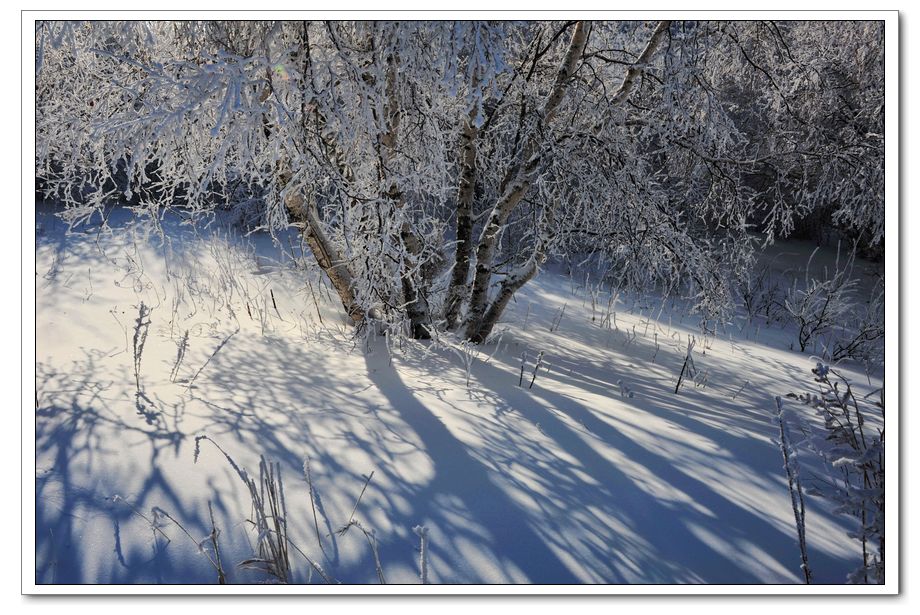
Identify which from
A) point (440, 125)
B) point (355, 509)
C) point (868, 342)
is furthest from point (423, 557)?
point (868, 342)

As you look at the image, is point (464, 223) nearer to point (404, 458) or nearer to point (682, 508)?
point (404, 458)

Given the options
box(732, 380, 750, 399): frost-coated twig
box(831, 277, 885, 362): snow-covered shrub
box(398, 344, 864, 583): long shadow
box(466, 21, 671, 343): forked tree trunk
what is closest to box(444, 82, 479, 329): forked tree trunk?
box(466, 21, 671, 343): forked tree trunk

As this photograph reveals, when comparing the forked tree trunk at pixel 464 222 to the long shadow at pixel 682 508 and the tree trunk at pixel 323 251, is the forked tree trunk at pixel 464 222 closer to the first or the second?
the tree trunk at pixel 323 251

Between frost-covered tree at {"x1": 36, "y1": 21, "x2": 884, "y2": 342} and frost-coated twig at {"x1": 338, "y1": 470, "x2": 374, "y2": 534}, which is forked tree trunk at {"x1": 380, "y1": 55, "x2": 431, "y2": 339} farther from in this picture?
frost-coated twig at {"x1": 338, "y1": 470, "x2": 374, "y2": 534}

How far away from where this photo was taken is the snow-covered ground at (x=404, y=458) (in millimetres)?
1719

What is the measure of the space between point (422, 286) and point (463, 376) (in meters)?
0.79

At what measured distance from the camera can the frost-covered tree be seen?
7.57ft

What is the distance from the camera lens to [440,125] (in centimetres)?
353

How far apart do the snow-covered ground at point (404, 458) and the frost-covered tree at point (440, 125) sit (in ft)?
2.11

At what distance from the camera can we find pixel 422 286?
3.91 metres

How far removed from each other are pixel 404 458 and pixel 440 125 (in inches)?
81.4

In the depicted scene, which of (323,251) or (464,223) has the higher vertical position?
(464,223)

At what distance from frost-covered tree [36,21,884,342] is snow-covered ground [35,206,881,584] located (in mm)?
643

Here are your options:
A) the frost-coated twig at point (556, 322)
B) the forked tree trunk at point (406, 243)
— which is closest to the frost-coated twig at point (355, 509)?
the forked tree trunk at point (406, 243)
